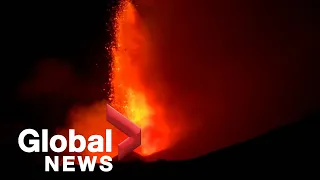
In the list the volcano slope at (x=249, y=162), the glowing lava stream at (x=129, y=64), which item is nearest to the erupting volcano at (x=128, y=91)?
the glowing lava stream at (x=129, y=64)

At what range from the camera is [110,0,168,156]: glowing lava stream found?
17109 millimetres

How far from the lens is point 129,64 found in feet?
58.5

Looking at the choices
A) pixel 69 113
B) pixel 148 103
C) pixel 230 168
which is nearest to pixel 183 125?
pixel 148 103

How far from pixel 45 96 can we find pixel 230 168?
8.61 meters

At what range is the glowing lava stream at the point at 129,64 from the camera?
17.1 metres

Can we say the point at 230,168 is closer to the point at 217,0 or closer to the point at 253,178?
the point at 253,178

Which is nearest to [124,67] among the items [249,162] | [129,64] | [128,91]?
[129,64]

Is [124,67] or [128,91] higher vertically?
[124,67]

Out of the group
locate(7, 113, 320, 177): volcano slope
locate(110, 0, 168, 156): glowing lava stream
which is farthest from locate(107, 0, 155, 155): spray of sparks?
locate(7, 113, 320, 177): volcano slope

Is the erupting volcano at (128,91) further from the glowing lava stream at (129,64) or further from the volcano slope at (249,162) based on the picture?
the volcano slope at (249,162)

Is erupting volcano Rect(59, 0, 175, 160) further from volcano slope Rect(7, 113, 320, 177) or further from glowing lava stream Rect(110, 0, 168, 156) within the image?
volcano slope Rect(7, 113, 320, 177)

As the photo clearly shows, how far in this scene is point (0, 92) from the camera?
659 inches

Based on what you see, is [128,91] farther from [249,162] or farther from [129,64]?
[249,162]

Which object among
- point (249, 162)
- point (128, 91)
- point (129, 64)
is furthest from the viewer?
point (129, 64)
